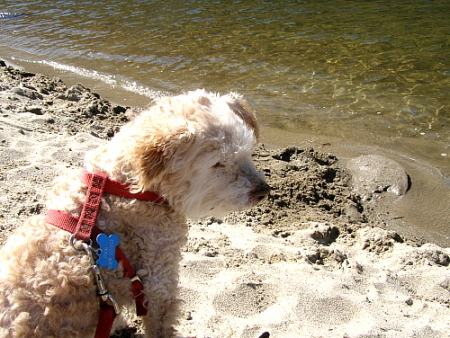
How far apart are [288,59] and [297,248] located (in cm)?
831

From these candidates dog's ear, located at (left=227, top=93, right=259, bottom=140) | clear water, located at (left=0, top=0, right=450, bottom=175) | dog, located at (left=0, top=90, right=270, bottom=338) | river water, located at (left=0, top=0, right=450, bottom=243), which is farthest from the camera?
clear water, located at (left=0, top=0, right=450, bottom=175)

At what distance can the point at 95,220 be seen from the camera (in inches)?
88.0

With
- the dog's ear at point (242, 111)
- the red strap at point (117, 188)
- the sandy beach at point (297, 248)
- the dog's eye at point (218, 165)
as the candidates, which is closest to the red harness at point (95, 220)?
the red strap at point (117, 188)

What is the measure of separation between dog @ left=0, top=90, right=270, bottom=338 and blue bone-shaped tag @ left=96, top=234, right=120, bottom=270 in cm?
4

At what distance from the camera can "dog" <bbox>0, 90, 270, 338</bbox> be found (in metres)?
2.02

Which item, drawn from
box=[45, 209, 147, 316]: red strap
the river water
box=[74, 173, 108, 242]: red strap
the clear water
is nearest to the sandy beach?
box=[45, 209, 147, 316]: red strap

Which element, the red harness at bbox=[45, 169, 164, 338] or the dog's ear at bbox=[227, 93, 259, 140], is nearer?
the red harness at bbox=[45, 169, 164, 338]

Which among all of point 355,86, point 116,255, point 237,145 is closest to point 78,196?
point 116,255

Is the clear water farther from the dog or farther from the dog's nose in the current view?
the dog

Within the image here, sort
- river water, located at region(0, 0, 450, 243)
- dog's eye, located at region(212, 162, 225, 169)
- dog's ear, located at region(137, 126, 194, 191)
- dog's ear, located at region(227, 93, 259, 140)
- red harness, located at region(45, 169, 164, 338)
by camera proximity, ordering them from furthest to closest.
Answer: river water, located at region(0, 0, 450, 243) → dog's ear, located at region(227, 93, 259, 140) → dog's eye, located at region(212, 162, 225, 169) → dog's ear, located at region(137, 126, 194, 191) → red harness, located at region(45, 169, 164, 338)

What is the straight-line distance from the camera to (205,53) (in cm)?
1205

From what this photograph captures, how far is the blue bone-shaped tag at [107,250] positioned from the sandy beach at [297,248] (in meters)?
1.07

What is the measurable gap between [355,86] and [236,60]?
375cm

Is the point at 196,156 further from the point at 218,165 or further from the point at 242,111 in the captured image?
the point at 242,111
